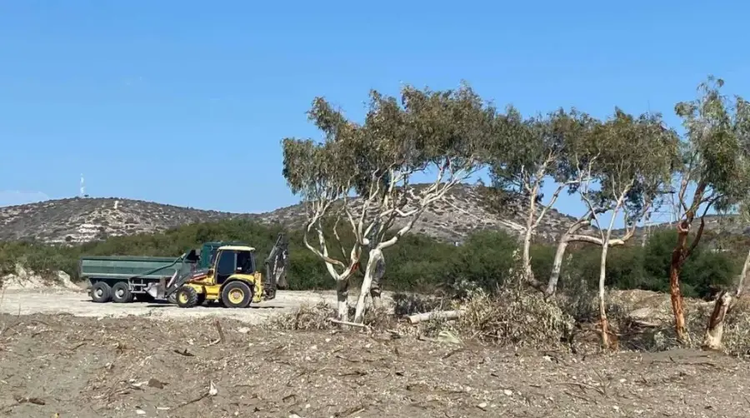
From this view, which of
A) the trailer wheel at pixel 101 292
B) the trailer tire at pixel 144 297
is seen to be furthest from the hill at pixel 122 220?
the trailer wheel at pixel 101 292

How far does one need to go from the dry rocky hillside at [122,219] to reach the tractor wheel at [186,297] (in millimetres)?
27844

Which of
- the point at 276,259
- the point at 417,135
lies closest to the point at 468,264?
the point at 276,259

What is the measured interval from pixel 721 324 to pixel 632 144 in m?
3.72

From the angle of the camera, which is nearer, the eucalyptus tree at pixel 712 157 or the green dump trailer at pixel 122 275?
the eucalyptus tree at pixel 712 157

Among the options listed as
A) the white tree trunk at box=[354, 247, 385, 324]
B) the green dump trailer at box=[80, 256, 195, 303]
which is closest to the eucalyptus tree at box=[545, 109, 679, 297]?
the white tree trunk at box=[354, 247, 385, 324]

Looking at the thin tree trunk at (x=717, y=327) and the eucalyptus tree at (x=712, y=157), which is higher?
the eucalyptus tree at (x=712, y=157)

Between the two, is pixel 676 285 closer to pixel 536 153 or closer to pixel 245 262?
pixel 536 153

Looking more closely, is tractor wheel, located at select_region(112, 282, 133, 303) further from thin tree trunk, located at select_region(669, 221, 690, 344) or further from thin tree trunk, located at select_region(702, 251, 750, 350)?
thin tree trunk, located at select_region(702, 251, 750, 350)

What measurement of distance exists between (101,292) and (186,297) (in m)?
4.24

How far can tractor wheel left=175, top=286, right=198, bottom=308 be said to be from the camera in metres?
27.1

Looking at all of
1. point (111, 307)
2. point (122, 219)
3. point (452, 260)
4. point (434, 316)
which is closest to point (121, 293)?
point (111, 307)

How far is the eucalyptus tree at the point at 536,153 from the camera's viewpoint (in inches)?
856

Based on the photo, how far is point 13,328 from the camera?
13180 millimetres

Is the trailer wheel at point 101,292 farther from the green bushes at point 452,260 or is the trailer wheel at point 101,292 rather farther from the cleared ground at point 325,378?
the cleared ground at point 325,378
